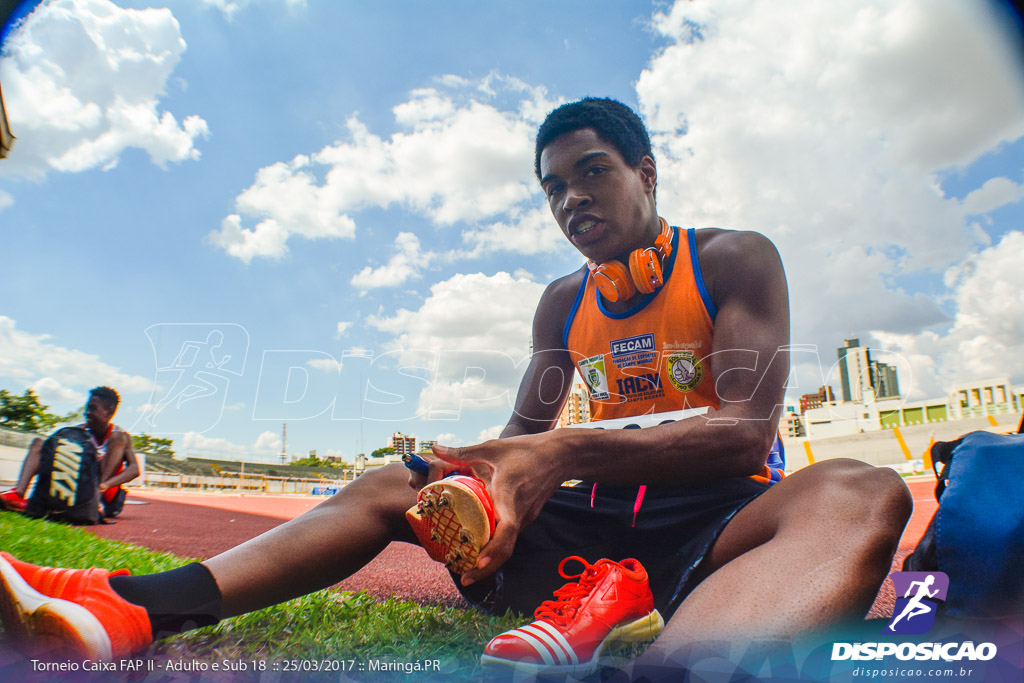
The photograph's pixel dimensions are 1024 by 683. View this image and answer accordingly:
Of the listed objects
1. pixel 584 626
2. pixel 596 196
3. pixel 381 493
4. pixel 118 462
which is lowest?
pixel 584 626

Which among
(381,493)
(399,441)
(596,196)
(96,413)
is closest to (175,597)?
(381,493)

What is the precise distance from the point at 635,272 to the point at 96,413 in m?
3.94

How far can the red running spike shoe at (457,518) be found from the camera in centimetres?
89

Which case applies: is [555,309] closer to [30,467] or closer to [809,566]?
[809,566]

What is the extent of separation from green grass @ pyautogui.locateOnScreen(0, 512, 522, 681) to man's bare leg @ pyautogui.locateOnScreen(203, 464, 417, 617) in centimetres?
13

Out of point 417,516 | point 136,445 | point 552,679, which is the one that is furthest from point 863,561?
point 136,445

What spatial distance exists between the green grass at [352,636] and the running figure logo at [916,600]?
0.67m

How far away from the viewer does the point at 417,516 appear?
91 cm

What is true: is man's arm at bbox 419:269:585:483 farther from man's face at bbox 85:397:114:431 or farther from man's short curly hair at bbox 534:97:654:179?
man's face at bbox 85:397:114:431

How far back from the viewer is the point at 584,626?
979mm

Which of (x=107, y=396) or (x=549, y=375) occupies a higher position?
(x=107, y=396)

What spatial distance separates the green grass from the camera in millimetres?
1082

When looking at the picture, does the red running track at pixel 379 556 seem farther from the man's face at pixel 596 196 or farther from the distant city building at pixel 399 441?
the man's face at pixel 596 196

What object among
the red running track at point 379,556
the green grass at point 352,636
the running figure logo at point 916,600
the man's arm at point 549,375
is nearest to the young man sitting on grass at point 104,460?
the red running track at point 379,556
